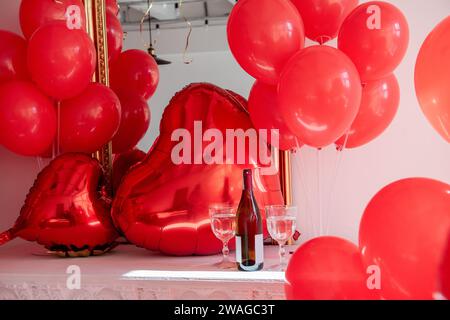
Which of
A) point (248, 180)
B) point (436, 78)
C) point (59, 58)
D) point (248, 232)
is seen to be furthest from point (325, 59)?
point (59, 58)

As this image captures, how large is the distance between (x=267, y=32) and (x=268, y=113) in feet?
0.98

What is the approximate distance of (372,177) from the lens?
201 centimetres

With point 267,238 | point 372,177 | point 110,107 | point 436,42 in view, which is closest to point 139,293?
point 267,238

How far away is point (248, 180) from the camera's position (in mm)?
1720

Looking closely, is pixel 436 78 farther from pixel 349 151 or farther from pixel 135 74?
pixel 135 74

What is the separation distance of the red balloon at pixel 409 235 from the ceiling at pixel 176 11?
1280 millimetres

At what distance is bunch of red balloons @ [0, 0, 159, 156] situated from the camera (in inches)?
75.5

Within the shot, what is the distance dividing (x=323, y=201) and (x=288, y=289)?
3.07 feet

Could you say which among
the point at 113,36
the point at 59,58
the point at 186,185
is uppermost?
the point at 113,36

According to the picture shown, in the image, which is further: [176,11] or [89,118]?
[176,11]

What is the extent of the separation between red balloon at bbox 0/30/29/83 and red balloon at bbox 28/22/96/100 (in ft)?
0.43

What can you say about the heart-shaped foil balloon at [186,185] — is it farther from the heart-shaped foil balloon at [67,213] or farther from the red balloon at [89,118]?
the red balloon at [89,118]

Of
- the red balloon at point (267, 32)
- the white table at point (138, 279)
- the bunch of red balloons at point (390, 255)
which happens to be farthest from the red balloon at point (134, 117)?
the bunch of red balloons at point (390, 255)
